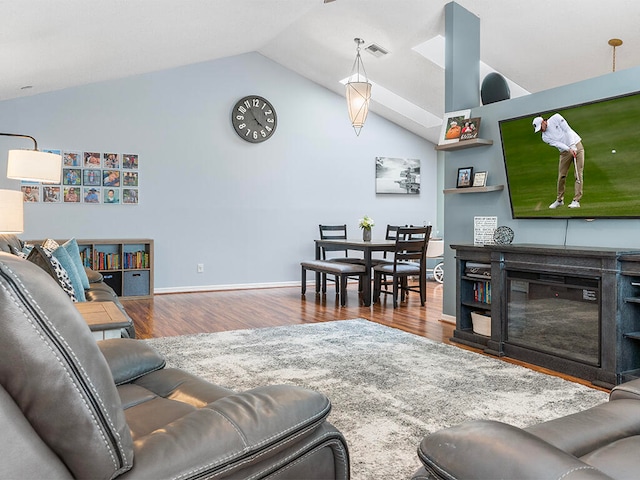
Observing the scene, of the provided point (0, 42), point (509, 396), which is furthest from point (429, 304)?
point (0, 42)

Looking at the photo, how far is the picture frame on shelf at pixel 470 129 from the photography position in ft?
14.7

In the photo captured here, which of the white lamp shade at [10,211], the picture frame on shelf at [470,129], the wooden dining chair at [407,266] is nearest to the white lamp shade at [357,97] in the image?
the wooden dining chair at [407,266]

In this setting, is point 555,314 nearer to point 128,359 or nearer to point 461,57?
point 461,57

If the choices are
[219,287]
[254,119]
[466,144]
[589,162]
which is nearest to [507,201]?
[466,144]

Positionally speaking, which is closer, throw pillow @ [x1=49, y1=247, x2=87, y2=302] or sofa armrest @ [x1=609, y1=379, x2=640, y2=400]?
sofa armrest @ [x1=609, y1=379, x2=640, y2=400]

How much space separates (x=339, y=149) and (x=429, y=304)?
332 cm

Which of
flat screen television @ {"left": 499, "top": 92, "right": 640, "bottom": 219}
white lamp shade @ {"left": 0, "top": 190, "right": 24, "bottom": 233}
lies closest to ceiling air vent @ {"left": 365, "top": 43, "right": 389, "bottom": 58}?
flat screen television @ {"left": 499, "top": 92, "right": 640, "bottom": 219}

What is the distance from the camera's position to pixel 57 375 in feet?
2.77

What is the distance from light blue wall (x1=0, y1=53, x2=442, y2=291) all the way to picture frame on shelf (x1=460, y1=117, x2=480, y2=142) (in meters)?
3.73

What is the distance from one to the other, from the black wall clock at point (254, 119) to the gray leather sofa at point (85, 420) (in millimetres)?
6643

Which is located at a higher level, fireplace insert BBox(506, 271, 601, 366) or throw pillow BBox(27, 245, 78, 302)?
throw pillow BBox(27, 245, 78, 302)

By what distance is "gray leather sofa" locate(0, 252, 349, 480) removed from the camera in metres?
0.82

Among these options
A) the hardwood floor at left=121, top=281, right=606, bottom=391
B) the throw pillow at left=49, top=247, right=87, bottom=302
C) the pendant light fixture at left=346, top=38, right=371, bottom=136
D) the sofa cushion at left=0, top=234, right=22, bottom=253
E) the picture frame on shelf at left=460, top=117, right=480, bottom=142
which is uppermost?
the pendant light fixture at left=346, top=38, right=371, bottom=136

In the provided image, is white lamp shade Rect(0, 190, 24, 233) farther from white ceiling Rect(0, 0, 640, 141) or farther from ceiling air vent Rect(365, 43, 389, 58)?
ceiling air vent Rect(365, 43, 389, 58)
